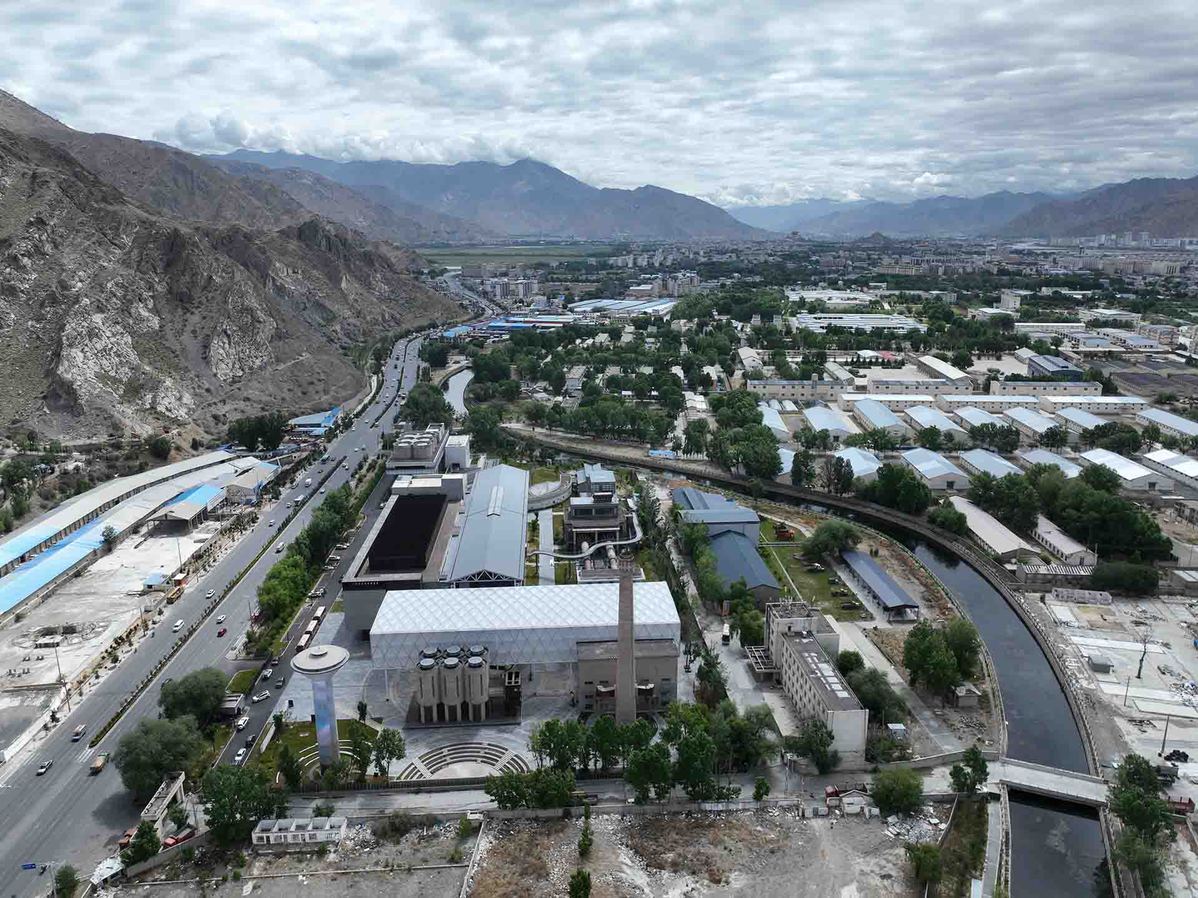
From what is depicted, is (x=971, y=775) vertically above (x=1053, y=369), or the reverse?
(x=1053, y=369)

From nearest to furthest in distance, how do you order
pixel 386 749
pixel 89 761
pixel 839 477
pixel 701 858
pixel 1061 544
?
pixel 701 858, pixel 386 749, pixel 89 761, pixel 1061 544, pixel 839 477

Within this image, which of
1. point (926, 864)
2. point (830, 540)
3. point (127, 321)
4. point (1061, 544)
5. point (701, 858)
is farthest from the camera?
point (127, 321)

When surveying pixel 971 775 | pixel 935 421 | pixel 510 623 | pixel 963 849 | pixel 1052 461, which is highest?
pixel 935 421

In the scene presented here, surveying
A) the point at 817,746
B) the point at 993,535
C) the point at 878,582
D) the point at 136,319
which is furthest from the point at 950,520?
the point at 136,319

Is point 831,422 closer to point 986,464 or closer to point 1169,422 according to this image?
point 986,464

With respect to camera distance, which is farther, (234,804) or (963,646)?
(963,646)

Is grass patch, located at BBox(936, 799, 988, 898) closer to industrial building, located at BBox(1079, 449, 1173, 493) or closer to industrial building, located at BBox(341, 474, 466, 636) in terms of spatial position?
industrial building, located at BBox(341, 474, 466, 636)
